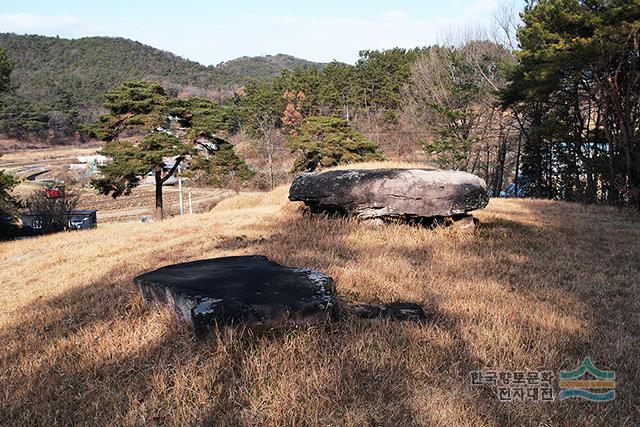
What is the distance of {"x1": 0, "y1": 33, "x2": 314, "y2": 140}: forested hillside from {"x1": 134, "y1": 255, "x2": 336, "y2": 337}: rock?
326 ft

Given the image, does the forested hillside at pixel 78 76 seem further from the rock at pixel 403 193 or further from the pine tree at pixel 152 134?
the rock at pixel 403 193

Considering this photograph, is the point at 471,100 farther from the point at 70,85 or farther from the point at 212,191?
the point at 70,85

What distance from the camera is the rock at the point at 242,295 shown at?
3197 mm

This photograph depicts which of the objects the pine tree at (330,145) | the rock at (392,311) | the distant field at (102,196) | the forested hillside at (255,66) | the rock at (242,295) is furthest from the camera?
the forested hillside at (255,66)

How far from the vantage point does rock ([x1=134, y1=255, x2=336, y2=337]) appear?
10.5 ft

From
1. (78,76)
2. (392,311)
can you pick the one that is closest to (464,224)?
(392,311)

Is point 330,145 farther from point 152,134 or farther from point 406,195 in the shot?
point 406,195

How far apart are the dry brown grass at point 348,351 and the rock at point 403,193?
1906 millimetres

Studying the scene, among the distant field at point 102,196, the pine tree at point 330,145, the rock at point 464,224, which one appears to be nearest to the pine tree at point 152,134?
the pine tree at point 330,145

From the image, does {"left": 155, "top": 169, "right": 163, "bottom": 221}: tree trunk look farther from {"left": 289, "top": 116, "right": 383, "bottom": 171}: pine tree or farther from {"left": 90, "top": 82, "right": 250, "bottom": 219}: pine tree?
{"left": 289, "top": 116, "right": 383, "bottom": 171}: pine tree

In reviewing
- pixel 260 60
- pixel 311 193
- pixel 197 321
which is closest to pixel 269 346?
pixel 197 321

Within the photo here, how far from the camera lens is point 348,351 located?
3002 mm

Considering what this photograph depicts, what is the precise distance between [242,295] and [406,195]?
17.4ft

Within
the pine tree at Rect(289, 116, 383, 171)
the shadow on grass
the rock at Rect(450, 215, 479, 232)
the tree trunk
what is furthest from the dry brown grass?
the pine tree at Rect(289, 116, 383, 171)
